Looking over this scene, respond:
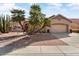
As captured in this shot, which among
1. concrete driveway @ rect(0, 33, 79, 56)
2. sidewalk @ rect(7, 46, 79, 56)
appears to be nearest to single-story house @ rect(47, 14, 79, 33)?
concrete driveway @ rect(0, 33, 79, 56)

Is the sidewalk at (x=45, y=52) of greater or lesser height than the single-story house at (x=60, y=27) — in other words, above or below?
below

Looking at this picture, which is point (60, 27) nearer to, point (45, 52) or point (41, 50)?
point (41, 50)

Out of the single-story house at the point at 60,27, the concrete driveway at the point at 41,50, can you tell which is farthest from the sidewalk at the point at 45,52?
the single-story house at the point at 60,27

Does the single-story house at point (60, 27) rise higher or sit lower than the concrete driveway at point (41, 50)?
higher

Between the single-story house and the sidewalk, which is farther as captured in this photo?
the single-story house

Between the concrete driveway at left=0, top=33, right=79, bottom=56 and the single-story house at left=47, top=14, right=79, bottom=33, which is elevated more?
the single-story house at left=47, top=14, right=79, bottom=33

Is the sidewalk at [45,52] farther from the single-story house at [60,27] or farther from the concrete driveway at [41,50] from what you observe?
the single-story house at [60,27]

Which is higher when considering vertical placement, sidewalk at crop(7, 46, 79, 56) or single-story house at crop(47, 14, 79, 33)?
single-story house at crop(47, 14, 79, 33)

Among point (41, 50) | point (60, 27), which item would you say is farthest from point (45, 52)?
point (60, 27)

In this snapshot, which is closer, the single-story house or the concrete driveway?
the concrete driveway

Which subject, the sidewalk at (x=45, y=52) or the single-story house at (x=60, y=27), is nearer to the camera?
the sidewalk at (x=45, y=52)

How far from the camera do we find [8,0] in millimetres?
→ 3529

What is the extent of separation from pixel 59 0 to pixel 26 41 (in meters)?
3.57

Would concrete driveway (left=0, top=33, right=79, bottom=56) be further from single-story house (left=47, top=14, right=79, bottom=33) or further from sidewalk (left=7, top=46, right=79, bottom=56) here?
single-story house (left=47, top=14, right=79, bottom=33)
